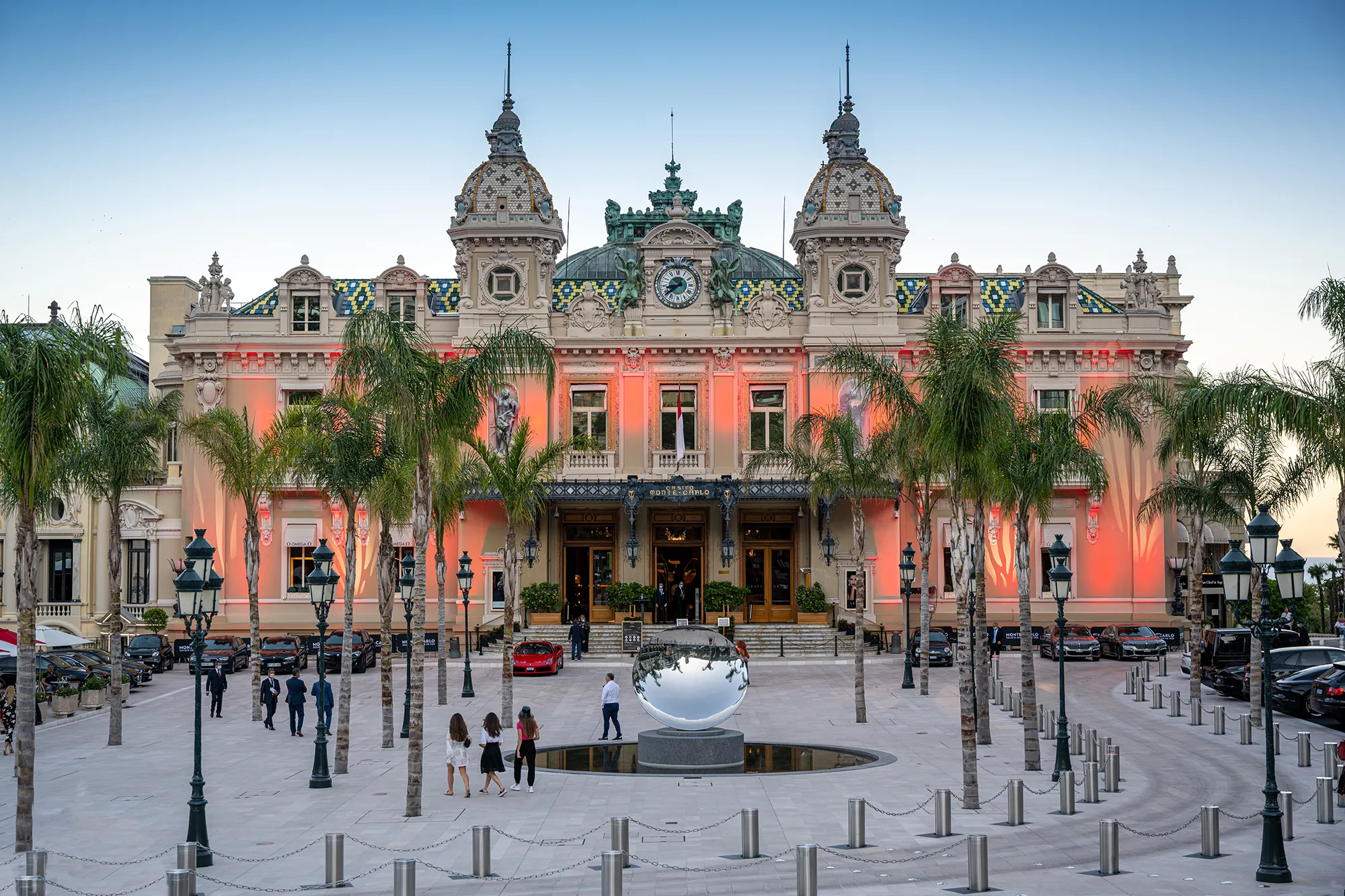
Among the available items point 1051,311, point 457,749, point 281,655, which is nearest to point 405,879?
point 457,749

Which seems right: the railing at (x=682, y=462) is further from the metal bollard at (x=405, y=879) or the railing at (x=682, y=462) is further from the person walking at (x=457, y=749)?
the metal bollard at (x=405, y=879)

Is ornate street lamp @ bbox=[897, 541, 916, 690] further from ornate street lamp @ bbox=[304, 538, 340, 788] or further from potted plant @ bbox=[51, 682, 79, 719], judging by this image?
potted plant @ bbox=[51, 682, 79, 719]

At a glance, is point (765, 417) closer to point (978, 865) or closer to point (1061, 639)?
point (1061, 639)

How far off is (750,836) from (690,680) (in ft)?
26.4

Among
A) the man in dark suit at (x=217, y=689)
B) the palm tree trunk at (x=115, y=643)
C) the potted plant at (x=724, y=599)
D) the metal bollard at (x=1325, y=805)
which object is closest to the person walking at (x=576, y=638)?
the potted plant at (x=724, y=599)

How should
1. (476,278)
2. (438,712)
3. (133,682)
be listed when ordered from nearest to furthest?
1. (438,712)
2. (133,682)
3. (476,278)

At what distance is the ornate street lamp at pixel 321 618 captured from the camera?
81.7 ft

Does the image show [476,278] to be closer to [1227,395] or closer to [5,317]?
[1227,395]

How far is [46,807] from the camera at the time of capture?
23469 millimetres

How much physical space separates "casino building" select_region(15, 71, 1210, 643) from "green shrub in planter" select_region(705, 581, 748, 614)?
208 cm

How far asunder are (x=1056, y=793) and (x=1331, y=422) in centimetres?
1069

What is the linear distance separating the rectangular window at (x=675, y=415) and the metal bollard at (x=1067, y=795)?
3607cm

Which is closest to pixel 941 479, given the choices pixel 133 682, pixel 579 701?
pixel 579 701

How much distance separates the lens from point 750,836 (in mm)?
18859
